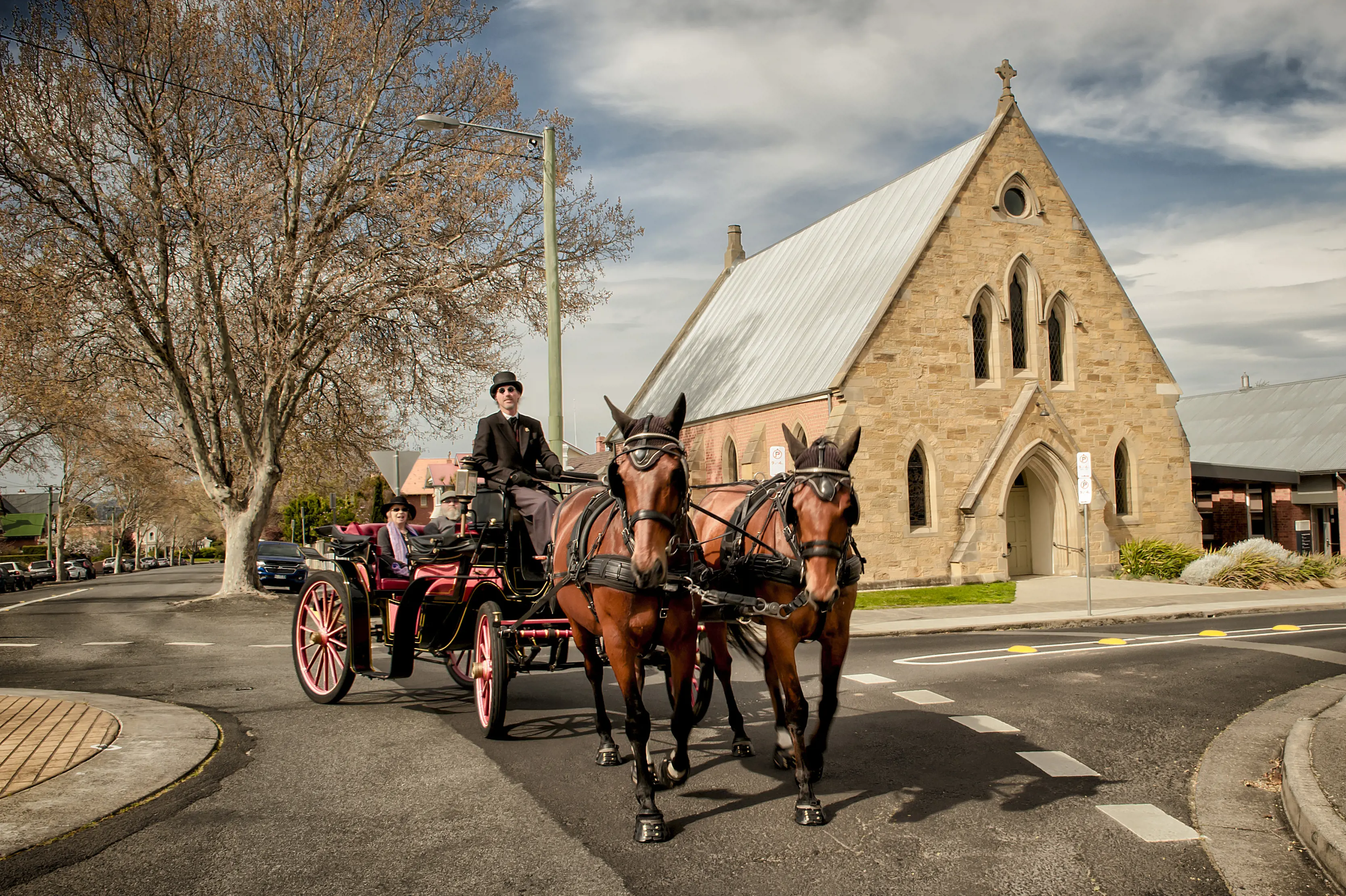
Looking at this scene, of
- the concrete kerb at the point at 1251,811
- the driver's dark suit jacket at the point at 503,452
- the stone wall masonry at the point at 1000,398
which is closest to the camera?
the concrete kerb at the point at 1251,811

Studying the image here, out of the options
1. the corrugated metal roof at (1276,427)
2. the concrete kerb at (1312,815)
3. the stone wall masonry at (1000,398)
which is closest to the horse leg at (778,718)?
the concrete kerb at (1312,815)

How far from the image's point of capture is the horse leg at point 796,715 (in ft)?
17.2

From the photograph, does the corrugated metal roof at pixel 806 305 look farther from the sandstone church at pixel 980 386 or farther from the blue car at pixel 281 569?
the blue car at pixel 281 569

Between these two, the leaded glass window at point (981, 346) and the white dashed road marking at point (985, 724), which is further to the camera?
the leaded glass window at point (981, 346)

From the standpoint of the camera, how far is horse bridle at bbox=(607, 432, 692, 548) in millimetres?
5223

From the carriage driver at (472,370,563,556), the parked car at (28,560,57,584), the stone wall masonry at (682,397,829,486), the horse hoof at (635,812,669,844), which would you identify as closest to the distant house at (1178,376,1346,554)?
the stone wall masonry at (682,397,829,486)

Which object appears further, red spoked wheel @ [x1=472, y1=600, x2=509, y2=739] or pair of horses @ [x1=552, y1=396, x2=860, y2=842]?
red spoked wheel @ [x1=472, y1=600, x2=509, y2=739]

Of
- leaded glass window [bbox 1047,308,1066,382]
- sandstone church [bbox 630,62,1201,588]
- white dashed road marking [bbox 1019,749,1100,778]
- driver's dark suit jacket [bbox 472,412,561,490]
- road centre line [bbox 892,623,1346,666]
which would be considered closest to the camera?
white dashed road marking [bbox 1019,749,1100,778]

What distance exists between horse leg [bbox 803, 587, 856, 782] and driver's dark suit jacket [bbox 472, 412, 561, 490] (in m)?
3.06

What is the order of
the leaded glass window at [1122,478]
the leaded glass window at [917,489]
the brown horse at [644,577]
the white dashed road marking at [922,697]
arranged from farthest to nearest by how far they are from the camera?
the leaded glass window at [1122,478] < the leaded glass window at [917,489] < the white dashed road marking at [922,697] < the brown horse at [644,577]

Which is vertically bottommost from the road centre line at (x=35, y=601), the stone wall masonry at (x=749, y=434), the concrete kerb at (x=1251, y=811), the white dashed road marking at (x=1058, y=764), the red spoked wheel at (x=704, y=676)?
the road centre line at (x=35, y=601)

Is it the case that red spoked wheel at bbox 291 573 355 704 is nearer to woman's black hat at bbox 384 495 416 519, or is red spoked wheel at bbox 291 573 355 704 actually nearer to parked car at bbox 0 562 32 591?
woman's black hat at bbox 384 495 416 519

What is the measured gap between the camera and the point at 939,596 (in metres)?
20.0

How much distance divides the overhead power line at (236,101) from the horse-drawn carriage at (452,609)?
11.2m
